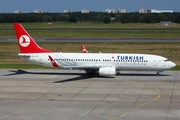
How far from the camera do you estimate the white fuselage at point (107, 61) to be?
51.1 meters

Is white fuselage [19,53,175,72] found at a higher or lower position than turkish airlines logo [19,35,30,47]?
lower

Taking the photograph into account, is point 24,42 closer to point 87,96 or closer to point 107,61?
point 107,61

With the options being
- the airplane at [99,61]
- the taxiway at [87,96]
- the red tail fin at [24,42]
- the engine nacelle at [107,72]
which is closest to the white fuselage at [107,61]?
the airplane at [99,61]

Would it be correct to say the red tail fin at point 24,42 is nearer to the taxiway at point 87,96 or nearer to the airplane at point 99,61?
the airplane at point 99,61

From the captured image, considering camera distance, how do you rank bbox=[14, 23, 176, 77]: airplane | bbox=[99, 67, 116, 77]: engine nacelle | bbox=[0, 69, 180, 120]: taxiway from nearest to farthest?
bbox=[0, 69, 180, 120]: taxiway, bbox=[99, 67, 116, 77]: engine nacelle, bbox=[14, 23, 176, 77]: airplane

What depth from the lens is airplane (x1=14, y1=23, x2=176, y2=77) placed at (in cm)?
5106

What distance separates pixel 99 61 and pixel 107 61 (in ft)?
3.53

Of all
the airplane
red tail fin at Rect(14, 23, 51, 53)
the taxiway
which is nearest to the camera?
the taxiway

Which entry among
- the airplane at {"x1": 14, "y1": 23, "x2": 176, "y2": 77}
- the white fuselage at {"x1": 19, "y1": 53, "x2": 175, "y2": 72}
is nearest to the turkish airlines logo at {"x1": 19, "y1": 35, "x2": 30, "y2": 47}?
the airplane at {"x1": 14, "y1": 23, "x2": 176, "y2": 77}

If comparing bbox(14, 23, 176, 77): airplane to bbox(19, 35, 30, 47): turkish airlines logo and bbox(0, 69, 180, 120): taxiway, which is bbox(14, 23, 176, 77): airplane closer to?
bbox(19, 35, 30, 47): turkish airlines logo

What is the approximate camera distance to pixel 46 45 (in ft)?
287

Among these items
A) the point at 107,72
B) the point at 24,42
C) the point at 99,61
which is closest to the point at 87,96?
the point at 107,72

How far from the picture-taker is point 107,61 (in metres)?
51.8

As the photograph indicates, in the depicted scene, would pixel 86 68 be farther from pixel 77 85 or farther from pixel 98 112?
pixel 98 112
